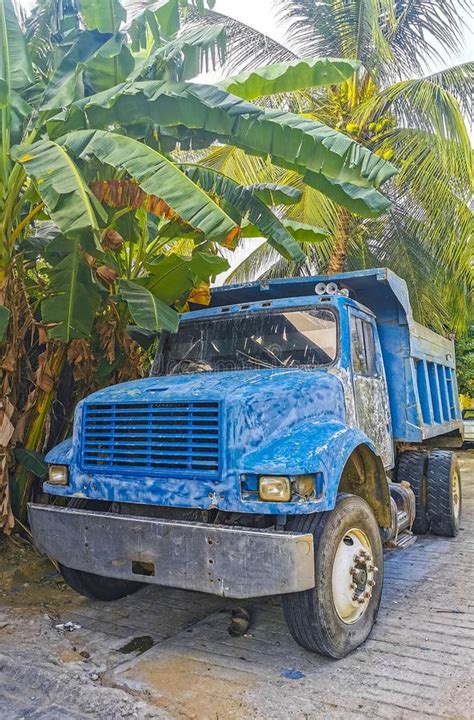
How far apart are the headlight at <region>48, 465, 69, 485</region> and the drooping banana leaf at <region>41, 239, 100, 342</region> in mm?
1222

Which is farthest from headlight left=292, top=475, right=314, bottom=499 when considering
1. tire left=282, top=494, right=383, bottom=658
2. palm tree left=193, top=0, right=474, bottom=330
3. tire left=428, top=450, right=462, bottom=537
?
palm tree left=193, top=0, right=474, bottom=330

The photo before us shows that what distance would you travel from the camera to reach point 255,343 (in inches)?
204

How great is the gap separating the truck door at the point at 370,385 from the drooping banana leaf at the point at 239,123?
1.30m

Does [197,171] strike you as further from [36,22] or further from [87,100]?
[36,22]

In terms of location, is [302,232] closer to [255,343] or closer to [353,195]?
[353,195]

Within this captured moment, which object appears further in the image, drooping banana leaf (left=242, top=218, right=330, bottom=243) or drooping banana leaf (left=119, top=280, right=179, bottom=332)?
Result: drooping banana leaf (left=242, top=218, right=330, bottom=243)

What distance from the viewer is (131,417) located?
424cm

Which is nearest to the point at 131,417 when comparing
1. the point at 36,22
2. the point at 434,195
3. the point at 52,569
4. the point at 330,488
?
the point at 330,488

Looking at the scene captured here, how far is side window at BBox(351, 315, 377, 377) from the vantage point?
5.11m

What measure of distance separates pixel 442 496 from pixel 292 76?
4764mm

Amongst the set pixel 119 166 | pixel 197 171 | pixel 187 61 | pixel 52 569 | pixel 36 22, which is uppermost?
pixel 36 22

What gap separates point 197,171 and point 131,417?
2.78 meters

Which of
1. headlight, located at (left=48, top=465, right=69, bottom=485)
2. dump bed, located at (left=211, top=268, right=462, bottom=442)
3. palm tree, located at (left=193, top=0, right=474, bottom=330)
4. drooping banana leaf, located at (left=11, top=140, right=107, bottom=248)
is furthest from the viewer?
palm tree, located at (left=193, top=0, right=474, bottom=330)

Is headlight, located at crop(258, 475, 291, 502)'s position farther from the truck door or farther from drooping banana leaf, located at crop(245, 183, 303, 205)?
drooping banana leaf, located at crop(245, 183, 303, 205)
